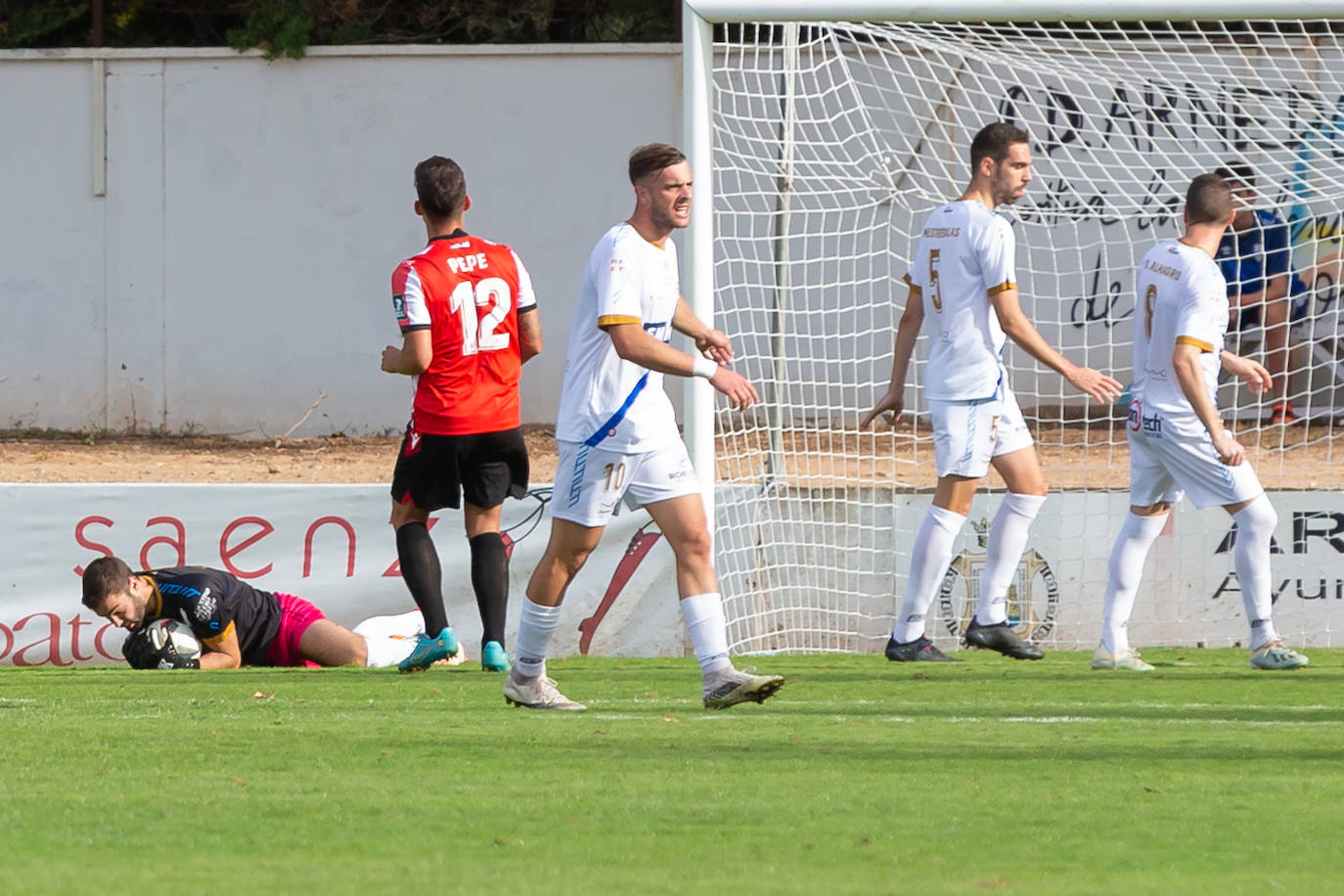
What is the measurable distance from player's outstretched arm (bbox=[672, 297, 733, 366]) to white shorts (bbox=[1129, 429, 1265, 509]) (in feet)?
7.69

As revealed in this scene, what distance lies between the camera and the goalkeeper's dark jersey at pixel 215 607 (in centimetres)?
798

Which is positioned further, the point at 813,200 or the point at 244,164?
the point at 244,164

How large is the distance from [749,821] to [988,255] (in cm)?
403

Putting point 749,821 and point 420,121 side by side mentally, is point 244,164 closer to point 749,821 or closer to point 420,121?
point 420,121

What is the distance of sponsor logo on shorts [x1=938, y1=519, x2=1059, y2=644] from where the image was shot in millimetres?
8953

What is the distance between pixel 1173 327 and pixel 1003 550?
1268 mm

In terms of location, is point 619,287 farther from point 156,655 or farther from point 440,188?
point 156,655

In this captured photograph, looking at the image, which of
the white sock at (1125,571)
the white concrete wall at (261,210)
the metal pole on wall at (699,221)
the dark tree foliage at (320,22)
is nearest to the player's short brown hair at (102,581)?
the metal pole on wall at (699,221)

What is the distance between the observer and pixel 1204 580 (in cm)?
884

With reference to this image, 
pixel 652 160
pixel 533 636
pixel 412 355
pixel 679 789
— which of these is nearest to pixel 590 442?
pixel 533 636

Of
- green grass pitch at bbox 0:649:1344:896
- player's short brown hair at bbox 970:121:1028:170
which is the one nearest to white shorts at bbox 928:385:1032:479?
player's short brown hair at bbox 970:121:1028:170

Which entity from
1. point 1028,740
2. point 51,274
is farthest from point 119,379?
point 1028,740

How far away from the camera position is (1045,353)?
23.9ft

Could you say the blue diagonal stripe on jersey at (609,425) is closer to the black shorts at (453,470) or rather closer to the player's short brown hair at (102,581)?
the black shorts at (453,470)
